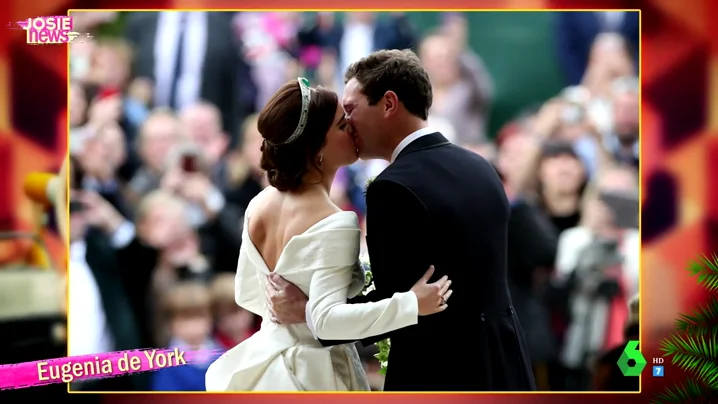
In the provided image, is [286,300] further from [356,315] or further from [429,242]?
[429,242]

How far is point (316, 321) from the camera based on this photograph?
119 inches

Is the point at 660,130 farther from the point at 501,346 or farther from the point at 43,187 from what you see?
the point at 43,187

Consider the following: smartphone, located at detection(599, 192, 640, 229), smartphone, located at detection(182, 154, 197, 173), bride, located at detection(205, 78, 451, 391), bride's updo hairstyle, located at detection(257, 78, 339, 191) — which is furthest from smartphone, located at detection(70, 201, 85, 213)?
smartphone, located at detection(599, 192, 640, 229)

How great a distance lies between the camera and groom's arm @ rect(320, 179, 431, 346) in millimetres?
2873

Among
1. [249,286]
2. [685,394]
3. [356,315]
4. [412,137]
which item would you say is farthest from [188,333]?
[685,394]

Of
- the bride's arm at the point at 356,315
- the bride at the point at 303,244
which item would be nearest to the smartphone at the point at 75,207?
the bride at the point at 303,244

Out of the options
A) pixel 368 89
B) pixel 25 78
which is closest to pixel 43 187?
pixel 25 78

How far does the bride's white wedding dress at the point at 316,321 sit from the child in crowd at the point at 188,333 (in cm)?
146

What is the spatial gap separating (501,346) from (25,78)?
3.20 meters

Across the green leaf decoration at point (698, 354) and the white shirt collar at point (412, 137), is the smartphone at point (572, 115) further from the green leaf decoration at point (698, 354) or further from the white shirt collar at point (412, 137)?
the white shirt collar at point (412, 137)

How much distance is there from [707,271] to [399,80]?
2.33m

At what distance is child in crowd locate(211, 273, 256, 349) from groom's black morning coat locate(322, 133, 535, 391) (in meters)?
1.87

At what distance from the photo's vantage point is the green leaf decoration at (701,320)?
15.3ft

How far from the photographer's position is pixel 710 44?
488 cm
